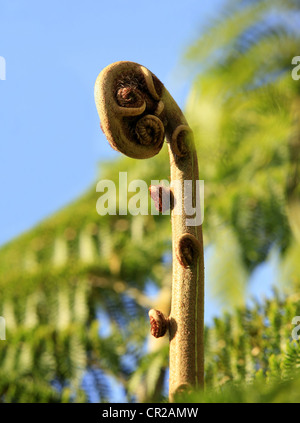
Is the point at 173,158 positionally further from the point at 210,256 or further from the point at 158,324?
the point at 210,256

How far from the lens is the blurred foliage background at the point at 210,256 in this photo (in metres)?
1.84

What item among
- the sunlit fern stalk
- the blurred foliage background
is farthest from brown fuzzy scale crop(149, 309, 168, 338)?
the blurred foliage background

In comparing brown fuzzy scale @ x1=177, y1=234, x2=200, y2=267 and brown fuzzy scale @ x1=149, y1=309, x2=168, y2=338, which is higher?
brown fuzzy scale @ x1=177, y1=234, x2=200, y2=267

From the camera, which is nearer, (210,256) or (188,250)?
(188,250)

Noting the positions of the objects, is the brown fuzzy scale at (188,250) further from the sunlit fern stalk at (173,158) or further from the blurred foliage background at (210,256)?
the blurred foliage background at (210,256)

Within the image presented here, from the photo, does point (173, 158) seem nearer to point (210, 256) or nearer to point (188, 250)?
point (188, 250)

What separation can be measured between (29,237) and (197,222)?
11.0 feet

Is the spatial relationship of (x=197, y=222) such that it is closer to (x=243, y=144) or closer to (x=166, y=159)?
(x=243, y=144)

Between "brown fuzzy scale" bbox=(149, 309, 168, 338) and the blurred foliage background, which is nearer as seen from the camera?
"brown fuzzy scale" bbox=(149, 309, 168, 338)

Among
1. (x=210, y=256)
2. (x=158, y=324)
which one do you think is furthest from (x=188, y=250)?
(x=210, y=256)

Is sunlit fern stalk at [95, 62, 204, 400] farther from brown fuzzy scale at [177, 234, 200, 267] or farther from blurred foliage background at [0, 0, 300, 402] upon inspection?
blurred foliage background at [0, 0, 300, 402]

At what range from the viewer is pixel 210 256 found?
3.04 metres

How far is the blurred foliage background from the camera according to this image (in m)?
1.84

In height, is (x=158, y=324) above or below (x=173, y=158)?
below
